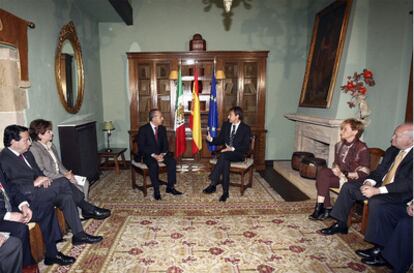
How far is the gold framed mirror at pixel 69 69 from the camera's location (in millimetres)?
3895

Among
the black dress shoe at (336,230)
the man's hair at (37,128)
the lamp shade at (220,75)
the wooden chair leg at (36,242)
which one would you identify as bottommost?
the black dress shoe at (336,230)

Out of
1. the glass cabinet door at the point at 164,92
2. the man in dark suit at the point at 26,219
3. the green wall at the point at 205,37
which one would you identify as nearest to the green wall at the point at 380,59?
the green wall at the point at 205,37

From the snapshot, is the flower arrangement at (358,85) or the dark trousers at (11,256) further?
the flower arrangement at (358,85)

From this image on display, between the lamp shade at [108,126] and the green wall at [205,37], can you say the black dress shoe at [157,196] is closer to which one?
the green wall at [205,37]

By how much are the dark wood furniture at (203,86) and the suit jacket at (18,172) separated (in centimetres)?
314

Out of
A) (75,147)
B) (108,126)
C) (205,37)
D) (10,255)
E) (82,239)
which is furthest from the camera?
(205,37)

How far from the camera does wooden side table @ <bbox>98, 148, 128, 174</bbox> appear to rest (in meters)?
5.14

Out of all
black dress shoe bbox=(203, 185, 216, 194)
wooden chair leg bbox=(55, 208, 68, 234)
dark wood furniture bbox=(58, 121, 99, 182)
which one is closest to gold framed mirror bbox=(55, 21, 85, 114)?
dark wood furniture bbox=(58, 121, 99, 182)

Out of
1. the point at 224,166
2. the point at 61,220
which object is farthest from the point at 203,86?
the point at 61,220

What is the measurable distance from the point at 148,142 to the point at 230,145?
129 cm

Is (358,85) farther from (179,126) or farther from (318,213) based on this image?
(179,126)

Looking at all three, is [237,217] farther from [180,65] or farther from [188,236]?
[180,65]

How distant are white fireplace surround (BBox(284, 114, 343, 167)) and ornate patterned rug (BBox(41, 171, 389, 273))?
1.15 metres

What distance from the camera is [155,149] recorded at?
4199 mm
